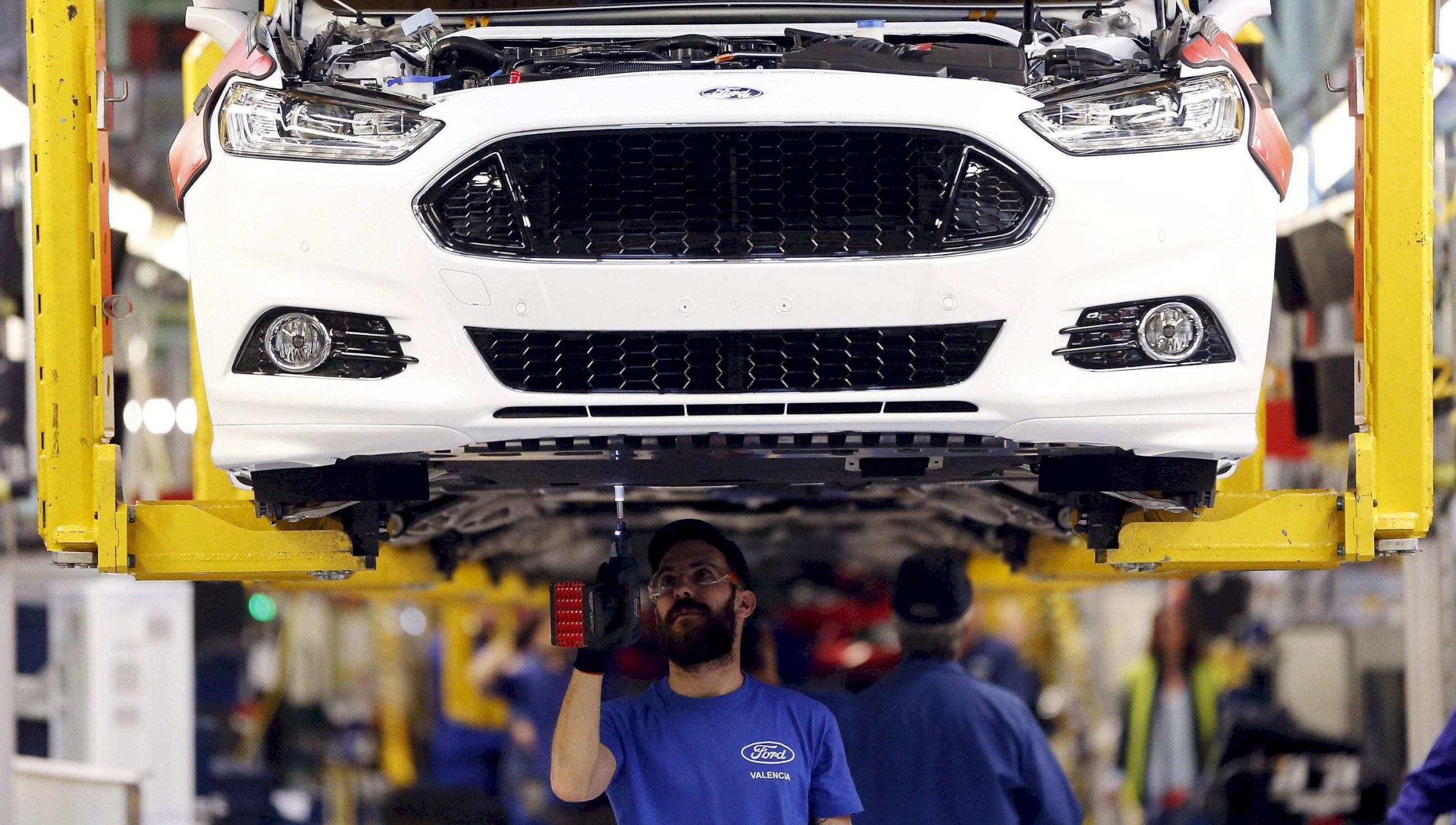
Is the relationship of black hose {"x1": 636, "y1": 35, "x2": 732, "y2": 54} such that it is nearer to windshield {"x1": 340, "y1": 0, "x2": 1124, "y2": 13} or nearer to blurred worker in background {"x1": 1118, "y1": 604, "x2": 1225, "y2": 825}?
windshield {"x1": 340, "y1": 0, "x2": 1124, "y2": 13}

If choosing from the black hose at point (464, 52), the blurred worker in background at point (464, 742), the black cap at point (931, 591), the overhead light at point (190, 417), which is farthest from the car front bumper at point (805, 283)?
the blurred worker in background at point (464, 742)

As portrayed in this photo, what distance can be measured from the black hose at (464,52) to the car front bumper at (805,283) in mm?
572

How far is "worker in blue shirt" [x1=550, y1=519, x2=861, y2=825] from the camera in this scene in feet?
10.3

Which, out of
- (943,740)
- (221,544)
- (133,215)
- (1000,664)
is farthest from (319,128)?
(1000,664)

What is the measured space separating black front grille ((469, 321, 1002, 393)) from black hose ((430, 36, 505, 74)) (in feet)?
2.83

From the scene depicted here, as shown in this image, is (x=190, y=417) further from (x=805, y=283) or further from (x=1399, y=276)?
(x=1399, y=276)

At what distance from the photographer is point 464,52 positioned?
323cm

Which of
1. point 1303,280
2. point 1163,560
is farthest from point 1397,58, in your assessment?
point 1303,280

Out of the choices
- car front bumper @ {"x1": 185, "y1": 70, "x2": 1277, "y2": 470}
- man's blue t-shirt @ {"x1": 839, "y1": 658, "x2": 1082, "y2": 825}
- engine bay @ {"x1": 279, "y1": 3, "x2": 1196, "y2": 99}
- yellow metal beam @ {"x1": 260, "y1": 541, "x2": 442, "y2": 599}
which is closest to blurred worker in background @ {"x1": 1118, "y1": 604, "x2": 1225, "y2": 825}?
man's blue t-shirt @ {"x1": 839, "y1": 658, "x2": 1082, "y2": 825}

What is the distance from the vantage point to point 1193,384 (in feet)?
8.66

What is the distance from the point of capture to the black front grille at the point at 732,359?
8.61 ft

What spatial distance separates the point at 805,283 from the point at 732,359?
19cm

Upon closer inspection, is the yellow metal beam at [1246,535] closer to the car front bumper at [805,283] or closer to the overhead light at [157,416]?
the car front bumper at [805,283]

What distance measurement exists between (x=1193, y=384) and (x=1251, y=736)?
5.95 meters
